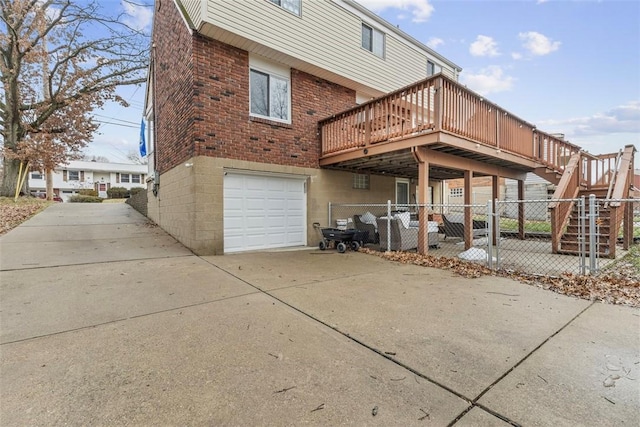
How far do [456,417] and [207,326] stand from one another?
226 centimetres

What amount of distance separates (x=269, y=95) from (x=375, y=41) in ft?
16.6

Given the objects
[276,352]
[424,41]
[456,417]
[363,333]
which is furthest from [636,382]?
[424,41]

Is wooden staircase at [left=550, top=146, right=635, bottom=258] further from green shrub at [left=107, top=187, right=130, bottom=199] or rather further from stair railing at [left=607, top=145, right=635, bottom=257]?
green shrub at [left=107, top=187, right=130, bottom=199]

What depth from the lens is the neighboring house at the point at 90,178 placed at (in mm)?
34281

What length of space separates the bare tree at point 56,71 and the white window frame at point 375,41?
9.14 metres

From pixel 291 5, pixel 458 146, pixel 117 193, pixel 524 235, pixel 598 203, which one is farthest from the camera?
pixel 117 193

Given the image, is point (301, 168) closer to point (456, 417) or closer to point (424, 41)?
point (456, 417)

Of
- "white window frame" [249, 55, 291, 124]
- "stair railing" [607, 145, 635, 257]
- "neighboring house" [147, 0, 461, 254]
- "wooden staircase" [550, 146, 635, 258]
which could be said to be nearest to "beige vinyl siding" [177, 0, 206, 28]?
"neighboring house" [147, 0, 461, 254]

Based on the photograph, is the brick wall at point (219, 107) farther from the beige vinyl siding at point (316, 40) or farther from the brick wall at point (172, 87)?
the beige vinyl siding at point (316, 40)

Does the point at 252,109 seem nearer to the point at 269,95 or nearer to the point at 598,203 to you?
the point at 269,95

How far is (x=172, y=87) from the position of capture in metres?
8.23

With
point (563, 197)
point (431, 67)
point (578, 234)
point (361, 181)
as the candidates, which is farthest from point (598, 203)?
point (431, 67)

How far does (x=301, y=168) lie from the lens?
335 inches

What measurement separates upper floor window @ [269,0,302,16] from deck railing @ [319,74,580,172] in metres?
3.11
